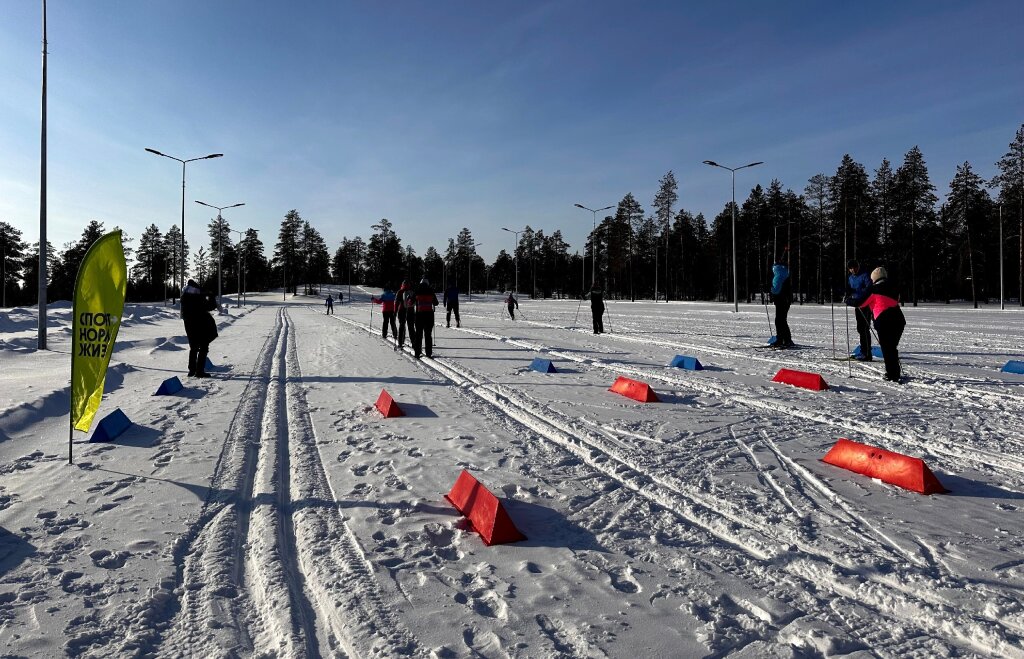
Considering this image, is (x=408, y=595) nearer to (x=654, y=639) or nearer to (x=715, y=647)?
(x=654, y=639)

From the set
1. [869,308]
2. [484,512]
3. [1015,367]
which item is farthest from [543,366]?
[1015,367]

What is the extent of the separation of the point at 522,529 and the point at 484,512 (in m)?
0.27

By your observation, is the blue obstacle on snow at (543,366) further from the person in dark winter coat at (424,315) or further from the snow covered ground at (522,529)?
the person in dark winter coat at (424,315)

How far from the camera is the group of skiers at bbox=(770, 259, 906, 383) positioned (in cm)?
860

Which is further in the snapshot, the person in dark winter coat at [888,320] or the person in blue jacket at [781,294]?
the person in blue jacket at [781,294]

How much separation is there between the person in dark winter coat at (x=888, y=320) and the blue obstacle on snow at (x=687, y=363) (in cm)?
284

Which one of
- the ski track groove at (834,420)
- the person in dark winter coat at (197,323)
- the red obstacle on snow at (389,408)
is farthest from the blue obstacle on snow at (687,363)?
the person in dark winter coat at (197,323)

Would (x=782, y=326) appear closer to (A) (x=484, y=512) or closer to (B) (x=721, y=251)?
(A) (x=484, y=512)

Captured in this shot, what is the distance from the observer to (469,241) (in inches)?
5251

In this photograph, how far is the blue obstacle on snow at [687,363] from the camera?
10375 millimetres

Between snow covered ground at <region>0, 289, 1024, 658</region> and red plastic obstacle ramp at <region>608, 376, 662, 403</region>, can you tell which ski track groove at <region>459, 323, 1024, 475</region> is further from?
red plastic obstacle ramp at <region>608, 376, 662, 403</region>

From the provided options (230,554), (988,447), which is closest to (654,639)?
(230,554)

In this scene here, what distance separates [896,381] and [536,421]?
19.5ft

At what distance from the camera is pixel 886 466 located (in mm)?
4473
